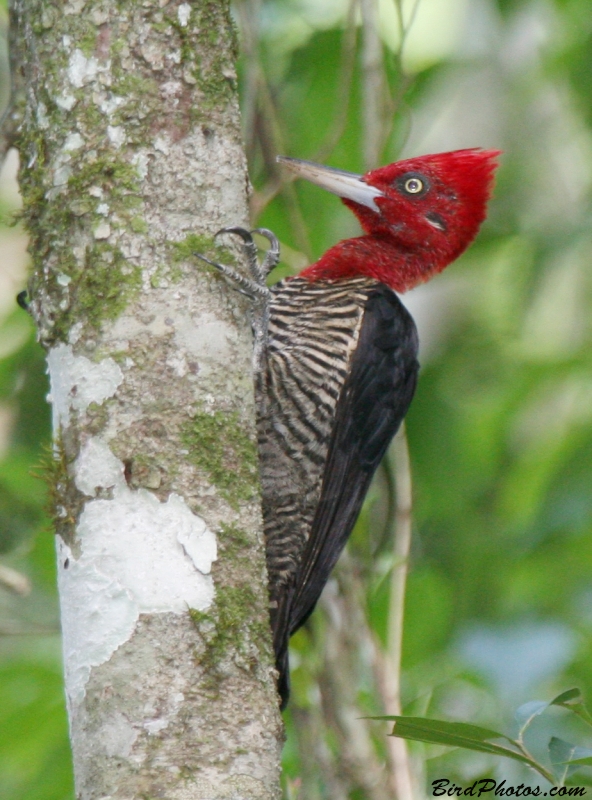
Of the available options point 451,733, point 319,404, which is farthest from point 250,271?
point 451,733

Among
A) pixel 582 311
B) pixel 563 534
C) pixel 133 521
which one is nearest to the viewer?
pixel 133 521

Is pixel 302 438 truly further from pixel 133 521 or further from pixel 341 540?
pixel 133 521

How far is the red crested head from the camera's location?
3.46m

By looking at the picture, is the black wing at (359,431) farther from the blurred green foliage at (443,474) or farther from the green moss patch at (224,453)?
the green moss patch at (224,453)

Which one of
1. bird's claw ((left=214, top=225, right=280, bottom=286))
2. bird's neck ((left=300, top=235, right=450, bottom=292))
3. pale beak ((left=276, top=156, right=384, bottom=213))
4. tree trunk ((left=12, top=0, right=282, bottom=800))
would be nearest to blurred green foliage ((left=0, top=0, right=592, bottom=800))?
pale beak ((left=276, top=156, right=384, bottom=213))

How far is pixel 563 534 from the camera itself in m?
3.79

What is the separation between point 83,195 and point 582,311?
3.70m

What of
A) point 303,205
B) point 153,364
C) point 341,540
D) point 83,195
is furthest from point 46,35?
point 303,205

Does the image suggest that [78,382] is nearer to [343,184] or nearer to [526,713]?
[526,713]

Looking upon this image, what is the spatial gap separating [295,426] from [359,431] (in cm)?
18

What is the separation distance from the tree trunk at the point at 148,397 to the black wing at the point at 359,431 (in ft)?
2.82

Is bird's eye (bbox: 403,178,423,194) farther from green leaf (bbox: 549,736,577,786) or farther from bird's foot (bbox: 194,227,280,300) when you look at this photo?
green leaf (bbox: 549,736,577,786)

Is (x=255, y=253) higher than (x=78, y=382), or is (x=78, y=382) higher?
(x=255, y=253)

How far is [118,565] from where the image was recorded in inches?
74.3
